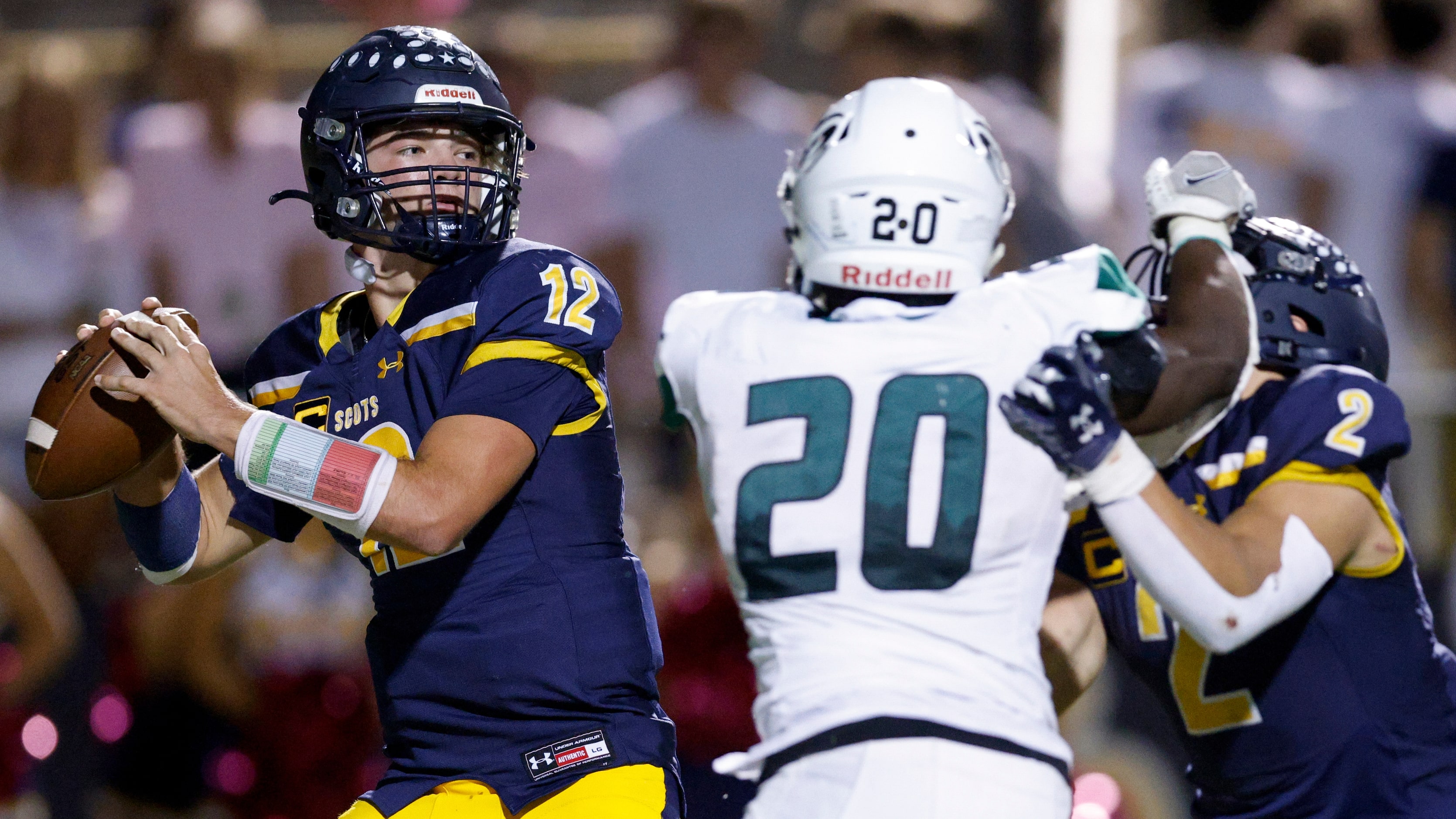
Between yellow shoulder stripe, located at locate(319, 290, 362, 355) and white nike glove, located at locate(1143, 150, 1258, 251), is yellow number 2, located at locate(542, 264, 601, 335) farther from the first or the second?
white nike glove, located at locate(1143, 150, 1258, 251)

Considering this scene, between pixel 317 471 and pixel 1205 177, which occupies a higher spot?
pixel 1205 177

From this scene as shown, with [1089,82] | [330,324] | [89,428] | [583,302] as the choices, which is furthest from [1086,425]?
[1089,82]

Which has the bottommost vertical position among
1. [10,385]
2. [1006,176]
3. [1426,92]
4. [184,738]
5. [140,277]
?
[184,738]

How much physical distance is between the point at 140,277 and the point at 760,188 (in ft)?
7.66

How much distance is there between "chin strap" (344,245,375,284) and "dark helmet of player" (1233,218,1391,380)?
172cm

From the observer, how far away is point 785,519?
2.47 meters

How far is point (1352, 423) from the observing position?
2.86 metres

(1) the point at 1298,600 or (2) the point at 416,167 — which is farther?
(2) the point at 416,167

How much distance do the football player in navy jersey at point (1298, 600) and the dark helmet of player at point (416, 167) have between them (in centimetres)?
136

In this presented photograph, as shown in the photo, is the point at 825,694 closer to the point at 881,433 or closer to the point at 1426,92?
the point at 881,433

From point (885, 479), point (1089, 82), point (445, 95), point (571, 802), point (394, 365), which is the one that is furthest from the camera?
point (1089, 82)

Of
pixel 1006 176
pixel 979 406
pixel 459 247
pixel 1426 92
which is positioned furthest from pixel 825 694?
pixel 1426 92

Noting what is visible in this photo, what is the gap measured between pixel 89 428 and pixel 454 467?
2.41 feet

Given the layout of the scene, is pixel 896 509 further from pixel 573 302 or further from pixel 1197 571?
pixel 573 302
